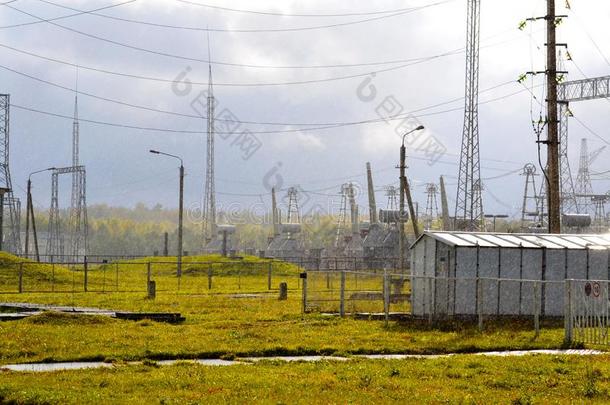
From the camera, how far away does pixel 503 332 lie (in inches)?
1085

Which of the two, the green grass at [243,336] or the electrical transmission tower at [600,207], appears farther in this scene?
the electrical transmission tower at [600,207]

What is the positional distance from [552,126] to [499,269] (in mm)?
8211

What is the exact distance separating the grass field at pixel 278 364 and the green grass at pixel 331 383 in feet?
0.07

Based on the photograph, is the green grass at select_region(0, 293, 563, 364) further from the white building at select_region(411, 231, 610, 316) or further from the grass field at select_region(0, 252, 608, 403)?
the white building at select_region(411, 231, 610, 316)

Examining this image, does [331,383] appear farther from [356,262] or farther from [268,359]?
[356,262]

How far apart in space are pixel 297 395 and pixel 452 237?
19.9 m

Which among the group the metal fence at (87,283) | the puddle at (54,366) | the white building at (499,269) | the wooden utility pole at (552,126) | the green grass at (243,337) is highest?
the wooden utility pole at (552,126)

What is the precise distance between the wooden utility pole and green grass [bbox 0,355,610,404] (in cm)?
1922

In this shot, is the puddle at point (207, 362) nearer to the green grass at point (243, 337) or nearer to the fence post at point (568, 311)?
the green grass at point (243, 337)

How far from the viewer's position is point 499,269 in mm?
33750

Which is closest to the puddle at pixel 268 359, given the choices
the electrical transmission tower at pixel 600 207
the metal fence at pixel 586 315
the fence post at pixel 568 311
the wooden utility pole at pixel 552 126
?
the fence post at pixel 568 311

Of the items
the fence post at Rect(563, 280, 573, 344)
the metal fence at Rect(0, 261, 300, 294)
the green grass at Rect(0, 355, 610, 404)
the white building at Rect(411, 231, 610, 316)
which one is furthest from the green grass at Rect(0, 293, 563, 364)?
the metal fence at Rect(0, 261, 300, 294)

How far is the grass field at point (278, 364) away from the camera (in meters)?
15.4

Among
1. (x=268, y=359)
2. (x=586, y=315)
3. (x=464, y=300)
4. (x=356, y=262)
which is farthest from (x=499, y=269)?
(x=356, y=262)
